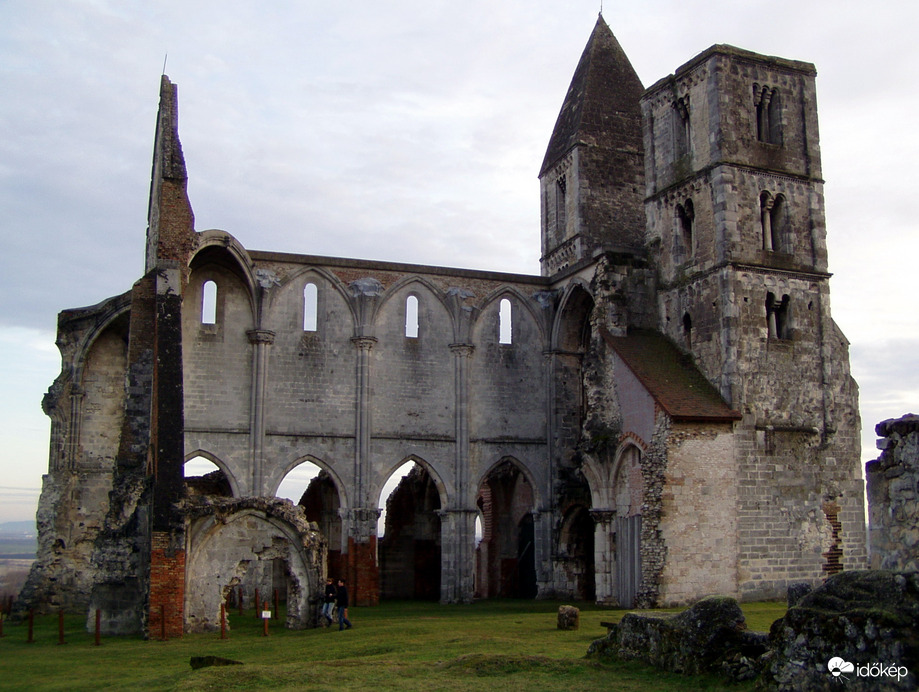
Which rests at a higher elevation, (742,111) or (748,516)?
(742,111)

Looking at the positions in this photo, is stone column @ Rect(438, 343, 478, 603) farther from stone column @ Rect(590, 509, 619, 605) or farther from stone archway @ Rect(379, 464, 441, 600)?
stone archway @ Rect(379, 464, 441, 600)

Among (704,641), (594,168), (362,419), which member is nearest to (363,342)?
(362,419)

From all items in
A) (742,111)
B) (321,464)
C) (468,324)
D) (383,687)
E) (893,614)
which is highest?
(742,111)

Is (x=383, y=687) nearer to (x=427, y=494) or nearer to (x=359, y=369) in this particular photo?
(x=359, y=369)

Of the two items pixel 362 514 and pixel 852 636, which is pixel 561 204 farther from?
pixel 852 636

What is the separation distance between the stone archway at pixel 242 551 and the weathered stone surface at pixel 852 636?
12257mm

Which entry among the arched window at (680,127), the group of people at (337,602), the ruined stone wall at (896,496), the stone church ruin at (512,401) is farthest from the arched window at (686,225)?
the ruined stone wall at (896,496)

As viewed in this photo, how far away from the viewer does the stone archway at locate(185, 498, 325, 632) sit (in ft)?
64.6

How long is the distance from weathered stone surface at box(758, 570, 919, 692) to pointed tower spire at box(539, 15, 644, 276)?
2206 centimetres

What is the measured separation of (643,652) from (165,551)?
34.1 ft

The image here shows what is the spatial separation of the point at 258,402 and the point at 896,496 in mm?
18627

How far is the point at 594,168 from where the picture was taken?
32406 millimetres

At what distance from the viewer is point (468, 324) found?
2870 cm

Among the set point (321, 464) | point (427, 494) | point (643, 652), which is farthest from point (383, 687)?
point (427, 494)
